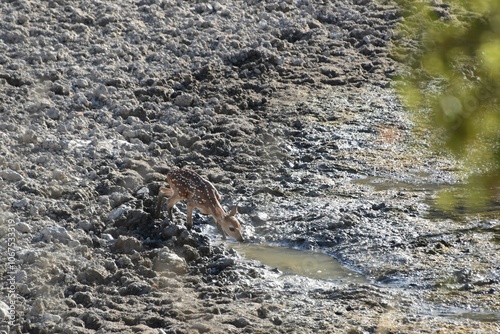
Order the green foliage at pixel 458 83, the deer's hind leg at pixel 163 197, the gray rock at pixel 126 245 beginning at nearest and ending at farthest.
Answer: the gray rock at pixel 126 245 → the deer's hind leg at pixel 163 197 → the green foliage at pixel 458 83

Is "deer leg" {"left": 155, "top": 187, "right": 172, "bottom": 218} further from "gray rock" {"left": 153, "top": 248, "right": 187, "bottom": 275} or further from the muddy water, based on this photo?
the muddy water

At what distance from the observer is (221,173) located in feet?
41.8

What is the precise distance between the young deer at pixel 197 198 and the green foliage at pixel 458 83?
8.75 feet

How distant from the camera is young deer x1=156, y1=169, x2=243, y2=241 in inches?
443

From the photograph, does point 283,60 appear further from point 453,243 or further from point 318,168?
point 453,243

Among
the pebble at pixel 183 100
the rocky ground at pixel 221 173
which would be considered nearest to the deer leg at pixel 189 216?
the rocky ground at pixel 221 173

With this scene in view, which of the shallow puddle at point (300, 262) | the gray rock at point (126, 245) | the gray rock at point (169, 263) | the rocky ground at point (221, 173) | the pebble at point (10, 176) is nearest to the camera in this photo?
the rocky ground at point (221, 173)

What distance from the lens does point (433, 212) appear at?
1217 cm

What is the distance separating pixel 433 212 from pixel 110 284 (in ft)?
13.5

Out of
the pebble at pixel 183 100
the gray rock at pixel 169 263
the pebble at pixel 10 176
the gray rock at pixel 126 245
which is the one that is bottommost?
the gray rock at pixel 169 263

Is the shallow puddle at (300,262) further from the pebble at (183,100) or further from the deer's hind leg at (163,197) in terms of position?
the pebble at (183,100)

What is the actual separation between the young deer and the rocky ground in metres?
0.22

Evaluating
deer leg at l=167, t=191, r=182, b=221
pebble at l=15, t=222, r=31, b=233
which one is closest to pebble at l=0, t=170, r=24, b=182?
pebble at l=15, t=222, r=31, b=233

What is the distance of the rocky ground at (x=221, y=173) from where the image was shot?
31.7 feet
